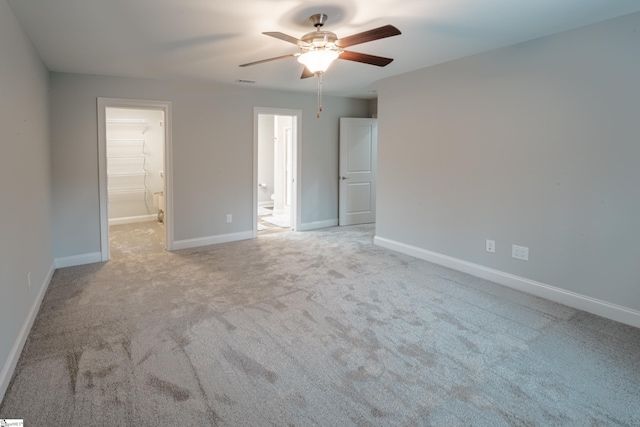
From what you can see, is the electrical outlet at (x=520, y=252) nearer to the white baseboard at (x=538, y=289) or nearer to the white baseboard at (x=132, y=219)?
the white baseboard at (x=538, y=289)

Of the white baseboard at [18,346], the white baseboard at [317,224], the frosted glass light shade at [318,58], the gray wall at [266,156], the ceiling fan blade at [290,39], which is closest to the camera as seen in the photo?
the white baseboard at [18,346]

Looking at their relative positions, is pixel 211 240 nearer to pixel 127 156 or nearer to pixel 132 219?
pixel 132 219

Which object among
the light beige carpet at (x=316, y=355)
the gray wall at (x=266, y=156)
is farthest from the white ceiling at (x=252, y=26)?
the gray wall at (x=266, y=156)

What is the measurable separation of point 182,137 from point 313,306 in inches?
128

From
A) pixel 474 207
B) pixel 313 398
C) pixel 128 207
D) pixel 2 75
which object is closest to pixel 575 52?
pixel 474 207

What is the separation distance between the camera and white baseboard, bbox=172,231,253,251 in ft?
17.5

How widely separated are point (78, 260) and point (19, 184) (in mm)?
2223

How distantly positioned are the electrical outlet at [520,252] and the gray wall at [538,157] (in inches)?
1.6

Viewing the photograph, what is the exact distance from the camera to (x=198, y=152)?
17.6ft

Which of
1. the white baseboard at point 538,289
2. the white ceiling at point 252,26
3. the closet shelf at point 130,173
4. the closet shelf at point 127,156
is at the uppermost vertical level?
the white ceiling at point 252,26

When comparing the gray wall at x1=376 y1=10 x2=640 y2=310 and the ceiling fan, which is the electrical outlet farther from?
the ceiling fan

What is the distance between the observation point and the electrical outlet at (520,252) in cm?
364

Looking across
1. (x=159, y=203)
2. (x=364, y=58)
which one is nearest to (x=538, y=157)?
(x=364, y=58)

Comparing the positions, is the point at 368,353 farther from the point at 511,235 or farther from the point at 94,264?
the point at 94,264
